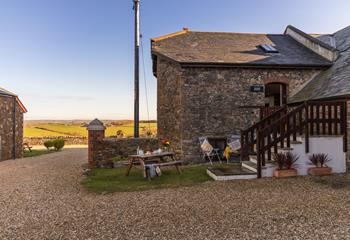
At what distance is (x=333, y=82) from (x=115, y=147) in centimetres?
902

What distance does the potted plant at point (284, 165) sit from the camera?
7.09 m

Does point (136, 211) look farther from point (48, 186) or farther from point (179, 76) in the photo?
point (179, 76)

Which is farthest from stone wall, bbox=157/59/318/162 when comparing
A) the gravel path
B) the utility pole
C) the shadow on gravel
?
the shadow on gravel

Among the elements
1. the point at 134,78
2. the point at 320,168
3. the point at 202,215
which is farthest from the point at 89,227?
the point at 134,78

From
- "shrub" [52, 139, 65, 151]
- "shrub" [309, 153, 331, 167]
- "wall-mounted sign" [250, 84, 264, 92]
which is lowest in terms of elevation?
"shrub" [52, 139, 65, 151]

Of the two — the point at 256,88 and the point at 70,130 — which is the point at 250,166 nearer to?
the point at 256,88

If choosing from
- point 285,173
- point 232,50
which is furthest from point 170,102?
point 285,173

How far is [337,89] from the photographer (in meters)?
8.38

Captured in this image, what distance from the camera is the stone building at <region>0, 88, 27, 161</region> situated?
15.2m

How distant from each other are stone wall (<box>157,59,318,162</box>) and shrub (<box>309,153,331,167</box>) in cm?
364

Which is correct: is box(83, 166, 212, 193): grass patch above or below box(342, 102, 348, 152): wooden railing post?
below

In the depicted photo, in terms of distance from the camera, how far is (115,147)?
10.8 metres

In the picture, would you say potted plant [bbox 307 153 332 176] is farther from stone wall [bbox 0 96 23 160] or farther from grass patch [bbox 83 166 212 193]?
stone wall [bbox 0 96 23 160]

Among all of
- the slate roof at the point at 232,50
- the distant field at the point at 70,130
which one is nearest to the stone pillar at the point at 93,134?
the slate roof at the point at 232,50
